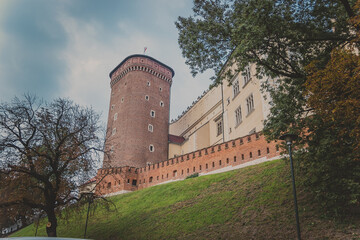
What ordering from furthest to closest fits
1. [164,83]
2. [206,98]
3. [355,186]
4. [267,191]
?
[164,83]
[206,98]
[267,191]
[355,186]

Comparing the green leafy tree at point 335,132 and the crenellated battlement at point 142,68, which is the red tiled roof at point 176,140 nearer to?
the crenellated battlement at point 142,68

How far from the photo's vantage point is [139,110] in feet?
138

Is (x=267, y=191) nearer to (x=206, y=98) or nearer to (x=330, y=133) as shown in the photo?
(x=330, y=133)

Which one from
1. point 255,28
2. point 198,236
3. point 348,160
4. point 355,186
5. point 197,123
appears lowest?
point 198,236

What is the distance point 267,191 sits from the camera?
1514cm

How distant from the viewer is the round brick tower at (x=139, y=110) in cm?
3931

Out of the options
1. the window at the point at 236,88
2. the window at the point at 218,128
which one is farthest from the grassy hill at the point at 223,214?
the window at the point at 218,128

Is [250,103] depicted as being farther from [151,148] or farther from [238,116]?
[151,148]

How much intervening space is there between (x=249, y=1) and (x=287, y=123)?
4538 mm

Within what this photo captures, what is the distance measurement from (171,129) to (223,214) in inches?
1592

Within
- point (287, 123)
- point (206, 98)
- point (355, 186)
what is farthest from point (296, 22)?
point (206, 98)

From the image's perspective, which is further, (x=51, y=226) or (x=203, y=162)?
(x=203, y=162)

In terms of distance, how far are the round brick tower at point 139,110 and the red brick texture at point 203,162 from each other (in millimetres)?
3747

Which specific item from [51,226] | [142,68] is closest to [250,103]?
[51,226]
